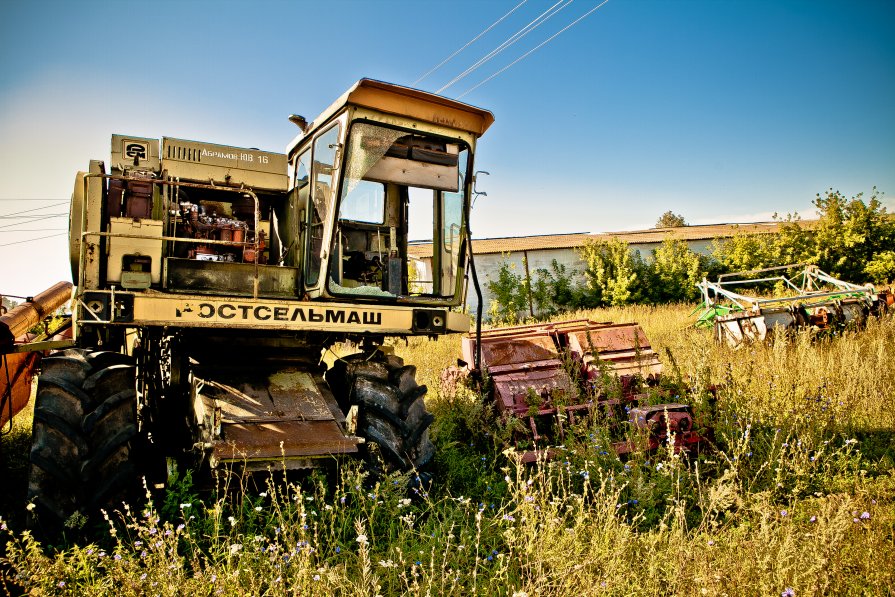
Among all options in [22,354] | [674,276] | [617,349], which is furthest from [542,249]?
[22,354]

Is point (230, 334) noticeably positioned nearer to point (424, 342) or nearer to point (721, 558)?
point (721, 558)

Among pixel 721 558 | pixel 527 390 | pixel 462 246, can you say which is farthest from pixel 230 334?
pixel 721 558

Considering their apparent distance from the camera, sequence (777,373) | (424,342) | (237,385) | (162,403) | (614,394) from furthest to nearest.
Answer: (424,342)
(777,373)
(614,394)
(162,403)
(237,385)

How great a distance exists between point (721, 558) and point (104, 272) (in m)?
4.66

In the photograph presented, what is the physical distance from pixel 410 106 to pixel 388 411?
2.38 metres

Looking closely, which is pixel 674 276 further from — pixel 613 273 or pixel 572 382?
pixel 572 382

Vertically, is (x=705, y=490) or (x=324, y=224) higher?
(x=324, y=224)

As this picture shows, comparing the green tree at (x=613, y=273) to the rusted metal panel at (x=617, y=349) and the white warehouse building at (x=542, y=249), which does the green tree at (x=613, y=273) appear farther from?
the rusted metal panel at (x=617, y=349)

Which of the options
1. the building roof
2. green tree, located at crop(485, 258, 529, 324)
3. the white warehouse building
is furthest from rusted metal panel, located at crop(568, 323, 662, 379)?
the building roof

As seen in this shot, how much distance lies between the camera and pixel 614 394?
5875mm

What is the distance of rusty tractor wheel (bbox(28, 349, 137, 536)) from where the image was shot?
11.4 feet

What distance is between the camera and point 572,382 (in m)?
6.52

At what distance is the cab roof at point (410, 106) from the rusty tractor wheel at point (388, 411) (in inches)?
78.9

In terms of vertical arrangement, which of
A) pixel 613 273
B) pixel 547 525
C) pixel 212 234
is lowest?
pixel 547 525
